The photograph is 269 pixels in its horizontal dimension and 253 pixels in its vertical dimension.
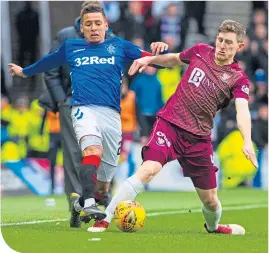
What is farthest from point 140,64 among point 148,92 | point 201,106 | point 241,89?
point 148,92

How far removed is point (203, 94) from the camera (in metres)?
8.92

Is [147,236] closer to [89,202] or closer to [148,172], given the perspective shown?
[148,172]

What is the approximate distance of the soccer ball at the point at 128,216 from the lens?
847 cm

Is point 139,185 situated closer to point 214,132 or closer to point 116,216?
point 116,216

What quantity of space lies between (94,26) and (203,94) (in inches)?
51.8

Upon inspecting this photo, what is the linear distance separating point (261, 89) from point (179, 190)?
321cm

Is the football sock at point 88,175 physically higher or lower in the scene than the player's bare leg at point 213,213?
higher

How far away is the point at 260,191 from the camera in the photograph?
56.9ft

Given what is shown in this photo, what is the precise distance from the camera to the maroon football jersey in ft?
29.0

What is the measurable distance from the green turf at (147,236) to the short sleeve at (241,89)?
1221mm

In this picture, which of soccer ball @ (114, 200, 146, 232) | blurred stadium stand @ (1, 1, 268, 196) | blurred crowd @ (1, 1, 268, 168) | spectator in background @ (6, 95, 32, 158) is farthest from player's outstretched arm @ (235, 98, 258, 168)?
spectator in background @ (6, 95, 32, 158)

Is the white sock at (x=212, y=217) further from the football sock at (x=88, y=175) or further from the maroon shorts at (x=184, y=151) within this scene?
the football sock at (x=88, y=175)

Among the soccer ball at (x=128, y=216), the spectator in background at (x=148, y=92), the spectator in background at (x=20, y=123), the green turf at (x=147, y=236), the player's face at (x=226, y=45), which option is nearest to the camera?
the green turf at (x=147, y=236)

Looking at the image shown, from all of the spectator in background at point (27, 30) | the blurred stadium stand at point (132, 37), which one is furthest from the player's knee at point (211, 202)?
the spectator in background at point (27, 30)
